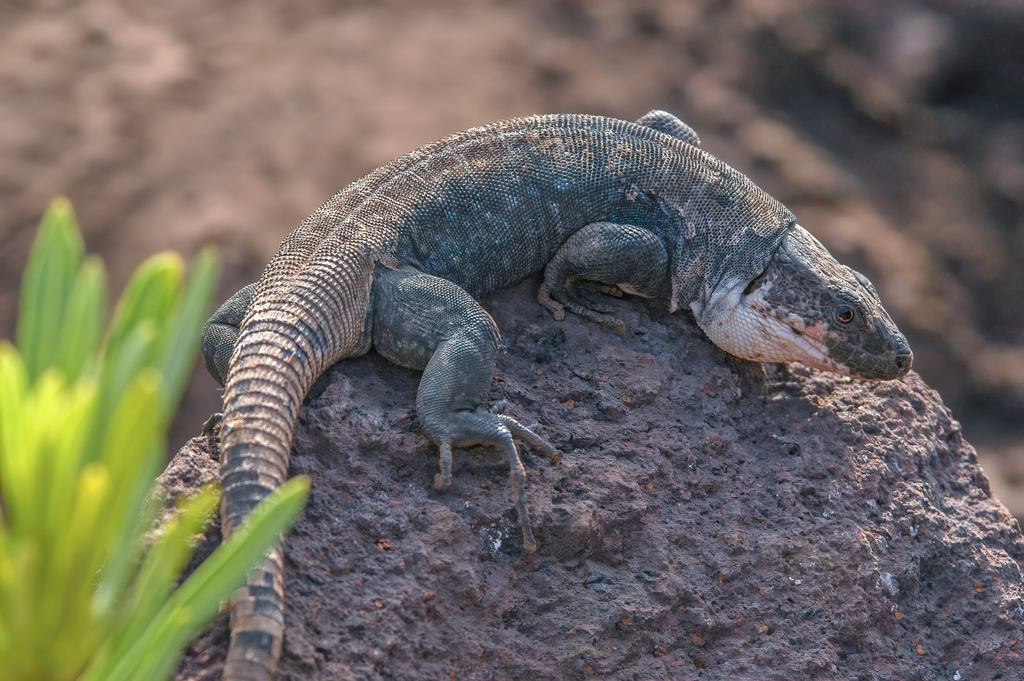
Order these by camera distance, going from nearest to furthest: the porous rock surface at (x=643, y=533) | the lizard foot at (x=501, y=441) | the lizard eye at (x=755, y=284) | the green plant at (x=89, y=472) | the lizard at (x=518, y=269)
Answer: the green plant at (x=89, y=472), the porous rock surface at (x=643, y=533), the lizard foot at (x=501, y=441), the lizard at (x=518, y=269), the lizard eye at (x=755, y=284)

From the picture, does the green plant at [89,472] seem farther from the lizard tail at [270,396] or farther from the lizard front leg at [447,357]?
the lizard front leg at [447,357]

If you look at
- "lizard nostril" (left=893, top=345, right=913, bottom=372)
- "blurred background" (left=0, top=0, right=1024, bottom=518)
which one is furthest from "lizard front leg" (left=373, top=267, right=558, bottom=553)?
"blurred background" (left=0, top=0, right=1024, bottom=518)

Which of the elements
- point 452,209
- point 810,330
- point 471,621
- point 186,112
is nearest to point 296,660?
point 471,621

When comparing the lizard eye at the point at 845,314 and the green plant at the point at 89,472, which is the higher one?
the green plant at the point at 89,472

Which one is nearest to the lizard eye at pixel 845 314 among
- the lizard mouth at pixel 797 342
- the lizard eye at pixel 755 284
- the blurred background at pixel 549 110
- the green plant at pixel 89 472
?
the lizard mouth at pixel 797 342

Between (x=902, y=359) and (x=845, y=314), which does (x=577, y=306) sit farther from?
(x=902, y=359)
